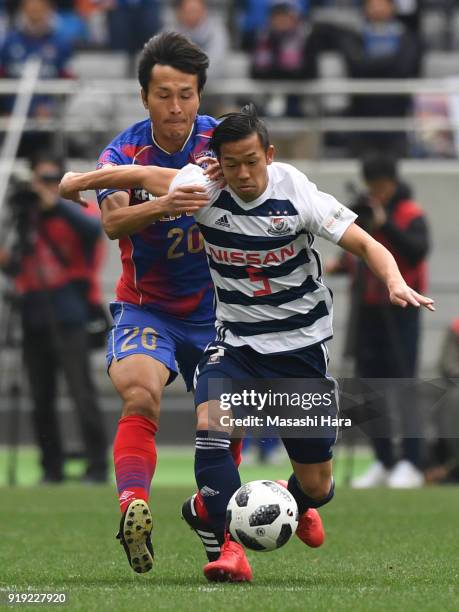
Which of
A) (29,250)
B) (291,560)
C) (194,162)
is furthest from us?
A: (29,250)

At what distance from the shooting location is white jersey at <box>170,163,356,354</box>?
6.26 m

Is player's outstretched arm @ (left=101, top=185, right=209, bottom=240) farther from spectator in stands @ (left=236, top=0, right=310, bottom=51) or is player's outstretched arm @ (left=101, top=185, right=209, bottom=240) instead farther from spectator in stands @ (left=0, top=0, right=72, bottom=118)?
spectator in stands @ (left=236, top=0, right=310, bottom=51)

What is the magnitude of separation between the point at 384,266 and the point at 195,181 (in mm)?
847

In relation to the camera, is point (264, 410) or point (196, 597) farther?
point (264, 410)

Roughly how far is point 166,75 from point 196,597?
2.22 meters

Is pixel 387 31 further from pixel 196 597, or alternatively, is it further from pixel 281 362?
pixel 196 597

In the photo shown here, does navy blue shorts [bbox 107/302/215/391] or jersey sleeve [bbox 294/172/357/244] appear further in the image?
navy blue shorts [bbox 107/302/215/391]

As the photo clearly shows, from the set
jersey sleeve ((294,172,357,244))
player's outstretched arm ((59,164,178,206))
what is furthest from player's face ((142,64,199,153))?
jersey sleeve ((294,172,357,244))

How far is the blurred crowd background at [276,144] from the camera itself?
493 inches

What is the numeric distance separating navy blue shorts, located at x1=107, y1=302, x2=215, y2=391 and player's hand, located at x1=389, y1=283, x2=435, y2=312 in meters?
1.19

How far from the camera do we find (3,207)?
55.7 feet

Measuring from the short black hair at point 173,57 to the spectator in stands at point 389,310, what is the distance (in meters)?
5.70

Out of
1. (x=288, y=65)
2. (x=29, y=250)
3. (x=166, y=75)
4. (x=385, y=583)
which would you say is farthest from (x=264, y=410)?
(x=288, y=65)

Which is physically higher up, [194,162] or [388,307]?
[194,162]
